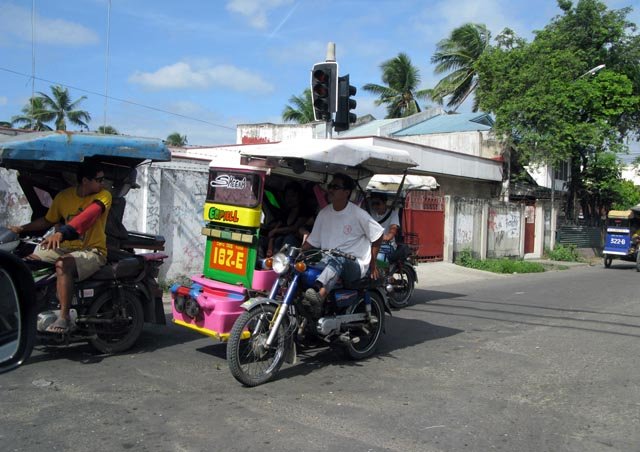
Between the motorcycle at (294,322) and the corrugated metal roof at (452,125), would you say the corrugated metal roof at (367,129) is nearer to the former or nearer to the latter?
the corrugated metal roof at (452,125)

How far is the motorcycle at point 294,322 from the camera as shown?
5.05 m

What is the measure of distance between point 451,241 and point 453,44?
→ 20472 millimetres

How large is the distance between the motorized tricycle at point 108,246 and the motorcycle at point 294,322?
156cm

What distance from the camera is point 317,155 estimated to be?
222 inches

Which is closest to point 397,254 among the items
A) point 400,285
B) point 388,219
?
point 400,285

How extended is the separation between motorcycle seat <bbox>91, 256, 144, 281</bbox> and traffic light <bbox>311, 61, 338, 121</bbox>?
5.44m

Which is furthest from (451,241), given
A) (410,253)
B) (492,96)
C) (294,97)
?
(294,97)

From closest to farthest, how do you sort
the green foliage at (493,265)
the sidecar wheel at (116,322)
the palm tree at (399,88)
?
the sidecar wheel at (116,322) → the green foliage at (493,265) → the palm tree at (399,88)

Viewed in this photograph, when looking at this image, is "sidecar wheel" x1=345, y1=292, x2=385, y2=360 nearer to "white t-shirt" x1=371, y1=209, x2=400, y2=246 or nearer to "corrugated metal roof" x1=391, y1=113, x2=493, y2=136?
"white t-shirt" x1=371, y1=209, x2=400, y2=246

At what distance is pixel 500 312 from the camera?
9.37m

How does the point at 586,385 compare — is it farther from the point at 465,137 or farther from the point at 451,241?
the point at 465,137

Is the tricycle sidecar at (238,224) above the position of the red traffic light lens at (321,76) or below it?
below

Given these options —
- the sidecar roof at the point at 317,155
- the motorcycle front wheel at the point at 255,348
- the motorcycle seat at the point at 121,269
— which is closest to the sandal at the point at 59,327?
the motorcycle seat at the point at 121,269

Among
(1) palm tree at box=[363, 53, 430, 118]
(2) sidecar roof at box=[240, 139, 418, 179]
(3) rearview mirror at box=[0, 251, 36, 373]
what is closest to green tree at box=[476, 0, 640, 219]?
(1) palm tree at box=[363, 53, 430, 118]
